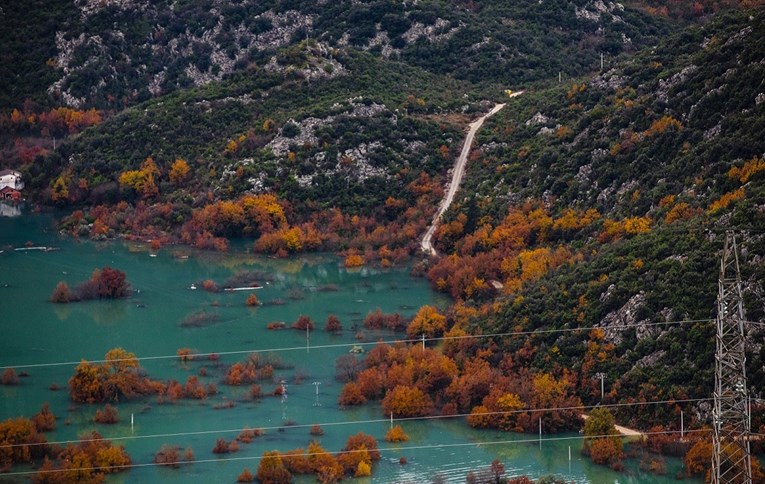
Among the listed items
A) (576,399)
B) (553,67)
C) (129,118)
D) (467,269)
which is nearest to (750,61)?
(467,269)

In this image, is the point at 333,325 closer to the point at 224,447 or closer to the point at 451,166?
the point at 224,447

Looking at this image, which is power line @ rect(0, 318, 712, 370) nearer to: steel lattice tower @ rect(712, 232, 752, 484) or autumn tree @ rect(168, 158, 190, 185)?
steel lattice tower @ rect(712, 232, 752, 484)

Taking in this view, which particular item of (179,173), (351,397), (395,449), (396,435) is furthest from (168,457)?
(179,173)

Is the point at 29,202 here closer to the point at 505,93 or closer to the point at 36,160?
the point at 36,160

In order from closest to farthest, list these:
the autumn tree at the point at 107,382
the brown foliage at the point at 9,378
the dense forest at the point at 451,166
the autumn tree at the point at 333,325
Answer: the dense forest at the point at 451,166 → the autumn tree at the point at 107,382 → the brown foliage at the point at 9,378 → the autumn tree at the point at 333,325

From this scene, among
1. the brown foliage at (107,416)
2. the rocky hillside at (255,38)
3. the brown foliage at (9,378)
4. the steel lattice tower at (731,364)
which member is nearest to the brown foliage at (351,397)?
the brown foliage at (107,416)

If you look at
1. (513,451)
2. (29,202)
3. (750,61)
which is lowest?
(513,451)

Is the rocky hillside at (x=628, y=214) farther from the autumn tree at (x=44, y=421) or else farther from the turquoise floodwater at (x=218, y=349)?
the autumn tree at (x=44, y=421)
